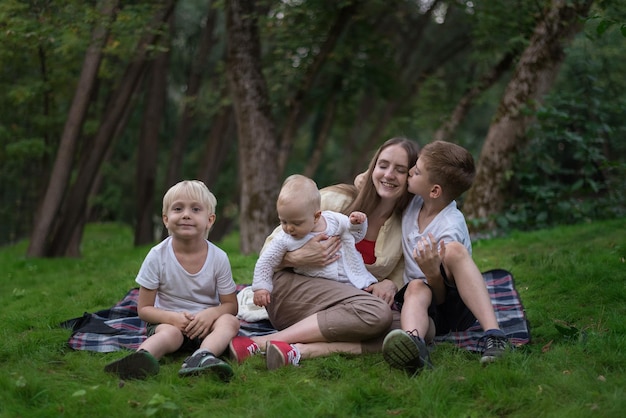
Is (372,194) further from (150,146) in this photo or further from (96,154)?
(150,146)

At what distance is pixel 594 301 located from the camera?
4.87 meters

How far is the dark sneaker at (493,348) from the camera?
366 cm

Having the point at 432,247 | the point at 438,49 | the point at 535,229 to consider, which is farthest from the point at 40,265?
the point at 438,49

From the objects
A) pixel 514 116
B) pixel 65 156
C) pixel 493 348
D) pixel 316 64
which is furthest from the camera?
pixel 316 64

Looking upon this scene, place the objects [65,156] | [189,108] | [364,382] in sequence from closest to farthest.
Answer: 1. [364,382]
2. [65,156]
3. [189,108]

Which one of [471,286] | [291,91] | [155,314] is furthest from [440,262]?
[291,91]

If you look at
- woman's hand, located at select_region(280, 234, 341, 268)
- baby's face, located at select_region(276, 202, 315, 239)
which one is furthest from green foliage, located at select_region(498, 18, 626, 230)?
baby's face, located at select_region(276, 202, 315, 239)

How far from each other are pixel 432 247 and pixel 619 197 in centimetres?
585

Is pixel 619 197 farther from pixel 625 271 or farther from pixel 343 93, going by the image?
pixel 343 93

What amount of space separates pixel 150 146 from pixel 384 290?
9.60 metres

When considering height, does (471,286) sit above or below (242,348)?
above

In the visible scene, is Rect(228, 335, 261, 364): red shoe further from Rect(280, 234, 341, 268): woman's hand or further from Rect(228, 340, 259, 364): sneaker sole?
Rect(280, 234, 341, 268): woman's hand

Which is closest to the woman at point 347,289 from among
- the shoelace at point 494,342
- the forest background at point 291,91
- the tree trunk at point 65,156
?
the shoelace at point 494,342

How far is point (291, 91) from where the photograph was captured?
46.8 feet
